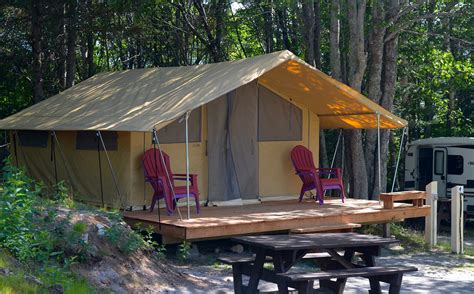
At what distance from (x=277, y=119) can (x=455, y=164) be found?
14.0 feet

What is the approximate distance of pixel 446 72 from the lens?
632 inches

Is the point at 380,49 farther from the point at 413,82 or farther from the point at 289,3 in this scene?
the point at 413,82

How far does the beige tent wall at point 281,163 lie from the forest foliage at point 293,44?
35.9 inches

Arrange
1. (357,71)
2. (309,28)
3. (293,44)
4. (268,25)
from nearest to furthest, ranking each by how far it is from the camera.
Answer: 1. (357,71)
2. (309,28)
3. (293,44)
4. (268,25)

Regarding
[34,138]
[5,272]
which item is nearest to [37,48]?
[34,138]

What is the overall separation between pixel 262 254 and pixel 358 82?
6.84 meters

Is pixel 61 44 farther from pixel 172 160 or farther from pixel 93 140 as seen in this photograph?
pixel 172 160

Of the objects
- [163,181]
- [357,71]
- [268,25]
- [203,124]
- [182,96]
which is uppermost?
[268,25]

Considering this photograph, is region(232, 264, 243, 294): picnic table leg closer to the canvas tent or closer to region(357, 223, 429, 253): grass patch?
the canvas tent

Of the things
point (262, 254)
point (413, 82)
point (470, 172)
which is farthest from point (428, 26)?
point (262, 254)

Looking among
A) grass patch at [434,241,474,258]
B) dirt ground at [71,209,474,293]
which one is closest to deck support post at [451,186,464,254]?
grass patch at [434,241,474,258]

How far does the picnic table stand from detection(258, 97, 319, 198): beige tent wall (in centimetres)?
477

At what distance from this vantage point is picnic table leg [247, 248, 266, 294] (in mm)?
6688

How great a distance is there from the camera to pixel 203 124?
37.2 ft
